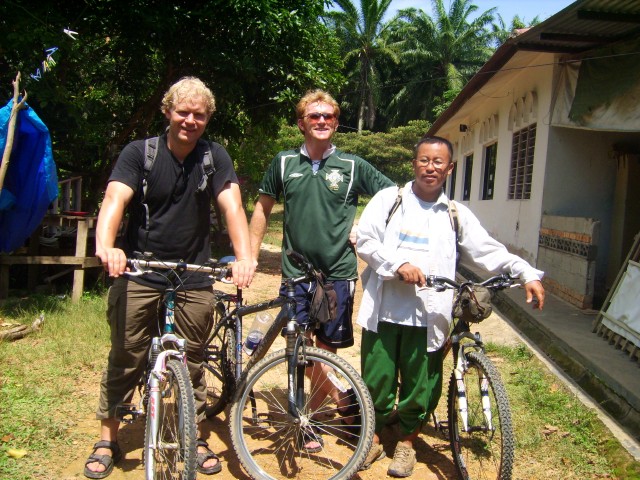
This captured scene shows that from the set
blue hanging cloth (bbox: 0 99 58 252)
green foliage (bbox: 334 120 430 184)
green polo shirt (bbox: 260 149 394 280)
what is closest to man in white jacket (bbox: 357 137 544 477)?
green polo shirt (bbox: 260 149 394 280)

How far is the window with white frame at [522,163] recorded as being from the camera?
9547 mm

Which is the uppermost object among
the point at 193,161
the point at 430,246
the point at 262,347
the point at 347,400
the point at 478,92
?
the point at 478,92

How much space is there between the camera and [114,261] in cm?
258

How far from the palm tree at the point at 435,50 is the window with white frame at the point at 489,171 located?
25.9 m

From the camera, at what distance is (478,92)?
10.8 meters

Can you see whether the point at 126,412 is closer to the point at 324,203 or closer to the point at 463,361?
the point at 324,203

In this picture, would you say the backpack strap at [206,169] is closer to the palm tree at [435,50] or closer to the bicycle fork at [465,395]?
the bicycle fork at [465,395]

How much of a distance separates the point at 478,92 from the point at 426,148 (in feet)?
26.5

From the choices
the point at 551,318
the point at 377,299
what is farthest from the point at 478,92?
the point at 377,299

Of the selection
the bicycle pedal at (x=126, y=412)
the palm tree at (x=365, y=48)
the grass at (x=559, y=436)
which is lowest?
the grass at (x=559, y=436)

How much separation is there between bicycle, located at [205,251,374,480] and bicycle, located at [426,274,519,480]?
1.79ft

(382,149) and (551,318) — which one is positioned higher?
(382,149)

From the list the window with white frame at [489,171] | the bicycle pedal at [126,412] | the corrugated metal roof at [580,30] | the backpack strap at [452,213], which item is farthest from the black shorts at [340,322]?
the window with white frame at [489,171]

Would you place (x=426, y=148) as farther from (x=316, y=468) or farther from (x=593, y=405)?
(x=593, y=405)
